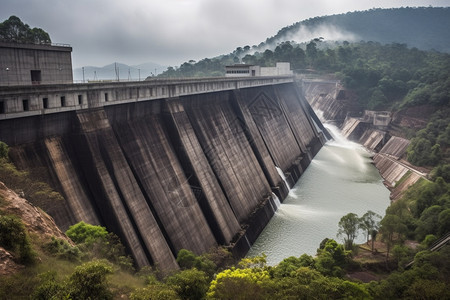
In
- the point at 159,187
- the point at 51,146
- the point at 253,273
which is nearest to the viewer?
the point at 253,273

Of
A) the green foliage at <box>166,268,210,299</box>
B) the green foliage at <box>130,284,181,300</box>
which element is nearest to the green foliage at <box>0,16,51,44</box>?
the green foliage at <box>166,268,210,299</box>

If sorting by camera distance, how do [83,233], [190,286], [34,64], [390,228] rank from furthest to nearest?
[390,228] < [34,64] < [83,233] < [190,286]

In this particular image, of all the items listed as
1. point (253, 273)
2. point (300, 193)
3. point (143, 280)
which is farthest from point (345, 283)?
point (300, 193)

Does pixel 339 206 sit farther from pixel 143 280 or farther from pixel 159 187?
pixel 143 280

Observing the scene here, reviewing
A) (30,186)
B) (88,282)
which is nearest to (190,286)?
(88,282)

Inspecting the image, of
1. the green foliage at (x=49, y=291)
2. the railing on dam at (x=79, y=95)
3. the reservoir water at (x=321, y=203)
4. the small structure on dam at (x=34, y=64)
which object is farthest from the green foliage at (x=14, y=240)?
the reservoir water at (x=321, y=203)

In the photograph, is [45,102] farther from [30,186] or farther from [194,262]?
[194,262]

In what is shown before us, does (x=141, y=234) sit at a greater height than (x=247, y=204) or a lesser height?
greater
